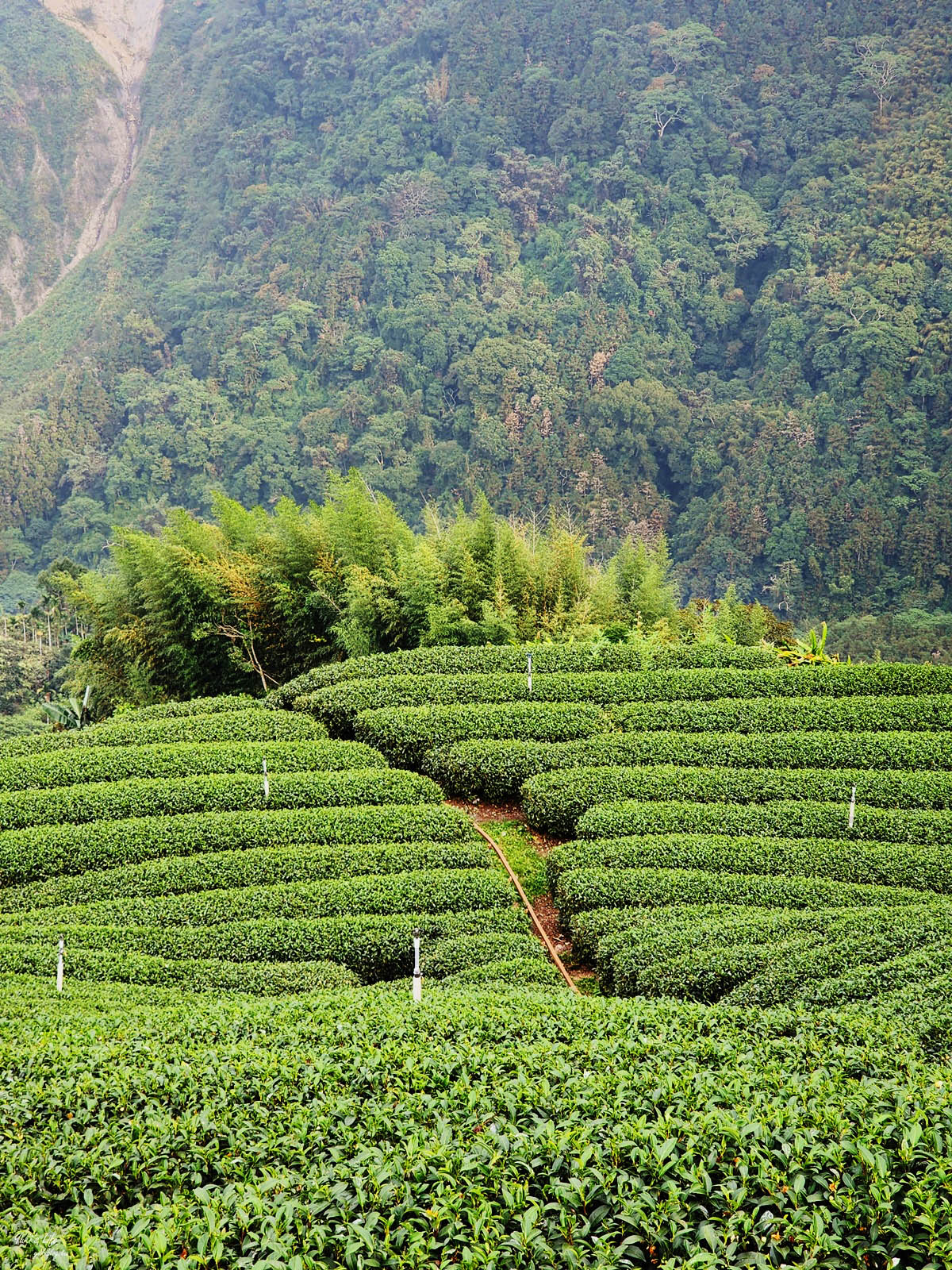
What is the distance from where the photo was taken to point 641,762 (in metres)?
13.8

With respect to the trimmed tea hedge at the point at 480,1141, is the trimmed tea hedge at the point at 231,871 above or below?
below

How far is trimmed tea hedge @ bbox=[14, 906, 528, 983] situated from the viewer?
10797mm

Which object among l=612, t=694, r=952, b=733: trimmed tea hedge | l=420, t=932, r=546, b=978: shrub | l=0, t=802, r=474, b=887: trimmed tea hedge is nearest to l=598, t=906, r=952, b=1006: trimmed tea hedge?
l=420, t=932, r=546, b=978: shrub

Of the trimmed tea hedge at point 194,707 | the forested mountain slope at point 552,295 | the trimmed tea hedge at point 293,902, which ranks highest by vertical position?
the forested mountain slope at point 552,295

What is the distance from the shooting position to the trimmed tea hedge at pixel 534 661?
53.2 feet

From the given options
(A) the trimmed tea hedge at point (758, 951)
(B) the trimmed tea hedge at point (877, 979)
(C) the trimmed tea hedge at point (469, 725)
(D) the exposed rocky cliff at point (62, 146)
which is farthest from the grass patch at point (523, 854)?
(D) the exposed rocky cliff at point (62, 146)

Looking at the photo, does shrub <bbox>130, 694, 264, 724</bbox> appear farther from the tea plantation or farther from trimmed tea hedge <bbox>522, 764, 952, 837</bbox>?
trimmed tea hedge <bbox>522, 764, 952, 837</bbox>

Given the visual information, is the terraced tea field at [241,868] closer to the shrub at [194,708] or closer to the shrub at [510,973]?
the shrub at [510,973]

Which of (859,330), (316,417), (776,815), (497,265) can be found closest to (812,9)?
(497,265)

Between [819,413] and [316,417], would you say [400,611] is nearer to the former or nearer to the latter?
[819,413]

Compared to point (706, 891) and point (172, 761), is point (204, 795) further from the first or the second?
point (706, 891)

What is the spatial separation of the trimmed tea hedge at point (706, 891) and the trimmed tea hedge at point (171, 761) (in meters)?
3.78

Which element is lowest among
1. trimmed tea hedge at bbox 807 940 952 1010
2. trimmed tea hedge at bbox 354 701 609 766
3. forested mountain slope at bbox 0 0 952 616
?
trimmed tea hedge at bbox 807 940 952 1010

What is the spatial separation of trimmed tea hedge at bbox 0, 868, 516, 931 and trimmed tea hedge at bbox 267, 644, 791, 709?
16.1ft
